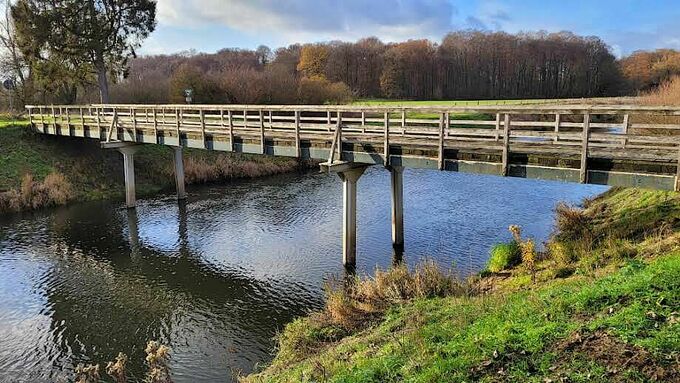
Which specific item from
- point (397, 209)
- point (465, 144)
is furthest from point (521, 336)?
point (397, 209)

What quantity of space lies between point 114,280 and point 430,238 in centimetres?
1042

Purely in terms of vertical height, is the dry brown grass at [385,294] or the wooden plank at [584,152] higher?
the wooden plank at [584,152]

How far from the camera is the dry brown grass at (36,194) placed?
2472 cm

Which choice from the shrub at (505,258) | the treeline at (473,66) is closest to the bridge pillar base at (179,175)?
the shrub at (505,258)

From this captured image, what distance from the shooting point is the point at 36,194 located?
84.6 ft

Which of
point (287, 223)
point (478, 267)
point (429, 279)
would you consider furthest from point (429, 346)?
point (287, 223)

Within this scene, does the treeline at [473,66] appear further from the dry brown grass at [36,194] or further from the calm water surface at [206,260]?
the calm water surface at [206,260]

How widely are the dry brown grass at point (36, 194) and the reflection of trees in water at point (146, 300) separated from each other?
7057 mm

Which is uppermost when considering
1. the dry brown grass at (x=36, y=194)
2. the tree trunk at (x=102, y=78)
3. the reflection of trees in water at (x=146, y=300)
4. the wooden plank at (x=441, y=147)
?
the tree trunk at (x=102, y=78)

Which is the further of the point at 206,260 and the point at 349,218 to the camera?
the point at 206,260

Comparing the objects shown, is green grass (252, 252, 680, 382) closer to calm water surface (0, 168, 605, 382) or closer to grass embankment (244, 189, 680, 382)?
grass embankment (244, 189, 680, 382)

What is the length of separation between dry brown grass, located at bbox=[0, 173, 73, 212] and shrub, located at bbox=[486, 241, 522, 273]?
2269 cm

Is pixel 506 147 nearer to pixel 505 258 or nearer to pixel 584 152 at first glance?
pixel 584 152

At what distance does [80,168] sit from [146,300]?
19153 mm
